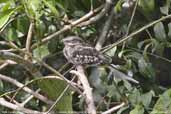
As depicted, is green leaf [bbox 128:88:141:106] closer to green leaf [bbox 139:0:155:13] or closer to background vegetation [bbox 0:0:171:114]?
background vegetation [bbox 0:0:171:114]

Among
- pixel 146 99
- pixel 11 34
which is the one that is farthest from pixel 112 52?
pixel 11 34

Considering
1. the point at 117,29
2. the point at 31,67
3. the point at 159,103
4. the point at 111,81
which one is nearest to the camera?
the point at 159,103

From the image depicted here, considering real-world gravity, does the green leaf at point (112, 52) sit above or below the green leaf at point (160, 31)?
below

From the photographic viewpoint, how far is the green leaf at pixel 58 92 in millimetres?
1533

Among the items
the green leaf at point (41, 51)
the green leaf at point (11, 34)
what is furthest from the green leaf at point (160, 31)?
the green leaf at point (11, 34)

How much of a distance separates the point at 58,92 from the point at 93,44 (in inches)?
12.4

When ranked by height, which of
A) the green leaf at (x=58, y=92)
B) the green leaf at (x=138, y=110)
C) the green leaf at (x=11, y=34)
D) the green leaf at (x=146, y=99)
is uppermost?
the green leaf at (x=11, y=34)

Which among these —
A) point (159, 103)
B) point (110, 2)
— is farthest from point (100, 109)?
point (110, 2)

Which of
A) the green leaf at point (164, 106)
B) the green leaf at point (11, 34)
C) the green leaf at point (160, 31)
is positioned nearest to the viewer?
the green leaf at point (164, 106)

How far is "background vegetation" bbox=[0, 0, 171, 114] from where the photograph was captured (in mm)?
1576

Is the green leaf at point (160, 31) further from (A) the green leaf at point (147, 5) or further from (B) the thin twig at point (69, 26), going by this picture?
(B) the thin twig at point (69, 26)

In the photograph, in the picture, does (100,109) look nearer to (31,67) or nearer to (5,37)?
(31,67)

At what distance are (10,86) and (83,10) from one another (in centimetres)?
47

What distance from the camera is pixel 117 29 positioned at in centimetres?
187
